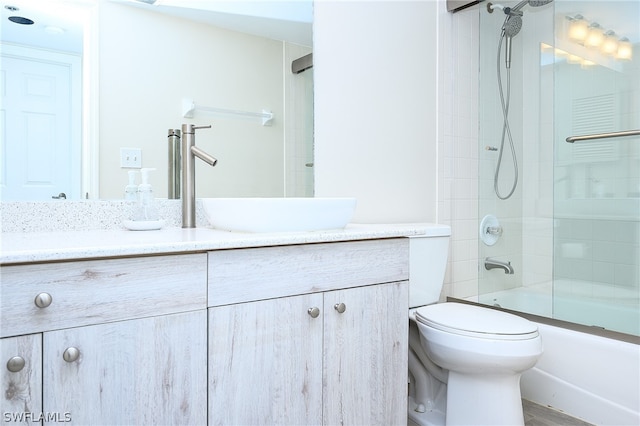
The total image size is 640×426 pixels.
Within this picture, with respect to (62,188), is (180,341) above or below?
below

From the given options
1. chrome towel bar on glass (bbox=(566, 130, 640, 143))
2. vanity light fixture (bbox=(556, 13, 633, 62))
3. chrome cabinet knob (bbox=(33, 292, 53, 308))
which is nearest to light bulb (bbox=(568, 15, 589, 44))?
vanity light fixture (bbox=(556, 13, 633, 62))

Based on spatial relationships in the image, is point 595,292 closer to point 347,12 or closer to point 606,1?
point 606,1

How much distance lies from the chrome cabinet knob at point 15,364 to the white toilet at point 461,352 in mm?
1223

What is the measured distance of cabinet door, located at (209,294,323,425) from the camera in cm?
107

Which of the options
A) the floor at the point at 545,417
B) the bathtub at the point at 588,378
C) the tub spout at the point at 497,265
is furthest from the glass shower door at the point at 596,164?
the floor at the point at 545,417

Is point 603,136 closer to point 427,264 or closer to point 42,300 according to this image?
point 427,264

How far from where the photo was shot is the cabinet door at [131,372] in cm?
88

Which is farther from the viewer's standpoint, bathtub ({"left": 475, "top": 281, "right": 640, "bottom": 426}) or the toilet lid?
bathtub ({"left": 475, "top": 281, "right": 640, "bottom": 426})

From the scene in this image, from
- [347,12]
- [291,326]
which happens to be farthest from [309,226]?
[347,12]

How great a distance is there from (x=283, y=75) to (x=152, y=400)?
1.31m

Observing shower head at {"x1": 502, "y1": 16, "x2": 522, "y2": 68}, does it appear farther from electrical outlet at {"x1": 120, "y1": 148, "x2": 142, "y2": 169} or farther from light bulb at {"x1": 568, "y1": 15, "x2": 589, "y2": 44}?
electrical outlet at {"x1": 120, "y1": 148, "x2": 142, "y2": 169}

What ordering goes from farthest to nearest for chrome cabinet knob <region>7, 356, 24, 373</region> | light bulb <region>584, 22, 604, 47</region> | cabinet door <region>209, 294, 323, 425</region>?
light bulb <region>584, 22, 604, 47</region> < cabinet door <region>209, 294, 323, 425</region> < chrome cabinet knob <region>7, 356, 24, 373</region>

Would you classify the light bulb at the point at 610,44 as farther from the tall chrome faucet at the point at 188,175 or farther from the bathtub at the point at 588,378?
the tall chrome faucet at the point at 188,175

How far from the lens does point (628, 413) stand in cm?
165
